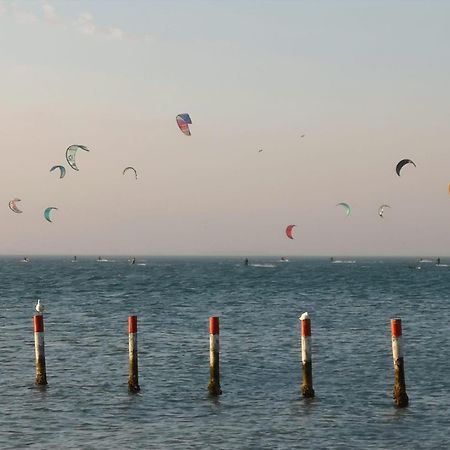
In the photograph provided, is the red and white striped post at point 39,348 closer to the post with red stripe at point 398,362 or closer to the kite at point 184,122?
the post with red stripe at point 398,362

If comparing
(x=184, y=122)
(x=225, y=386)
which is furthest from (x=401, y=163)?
(x=225, y=386)

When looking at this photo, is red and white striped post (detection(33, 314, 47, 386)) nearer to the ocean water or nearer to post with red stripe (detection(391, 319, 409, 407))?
the ocean water

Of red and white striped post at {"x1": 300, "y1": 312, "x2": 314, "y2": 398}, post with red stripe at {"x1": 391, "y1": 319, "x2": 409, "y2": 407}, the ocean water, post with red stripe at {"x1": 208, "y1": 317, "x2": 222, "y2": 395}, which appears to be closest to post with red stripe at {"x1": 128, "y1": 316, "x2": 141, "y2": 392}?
the ocean water

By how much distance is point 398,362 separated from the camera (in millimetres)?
24266

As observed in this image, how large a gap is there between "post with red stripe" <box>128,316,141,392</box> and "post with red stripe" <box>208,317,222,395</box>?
84.5 inches

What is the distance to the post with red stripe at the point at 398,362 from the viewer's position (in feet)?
78.6

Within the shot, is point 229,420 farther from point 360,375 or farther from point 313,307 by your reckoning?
point 313,307

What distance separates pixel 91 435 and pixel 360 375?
40.7 ft

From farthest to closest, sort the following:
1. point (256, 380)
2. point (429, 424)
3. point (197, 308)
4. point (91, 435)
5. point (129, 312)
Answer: point (197, 308) → point (129, 312) → point (256, 380) → point (429, 424) → point (91, 435)

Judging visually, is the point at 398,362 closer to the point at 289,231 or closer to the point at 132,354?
the point at 132,354

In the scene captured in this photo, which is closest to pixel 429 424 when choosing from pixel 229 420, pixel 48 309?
pixel 229 420

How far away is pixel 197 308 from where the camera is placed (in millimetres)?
67125

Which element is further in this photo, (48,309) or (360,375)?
(48,309)

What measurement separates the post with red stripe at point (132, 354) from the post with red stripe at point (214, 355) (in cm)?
215
